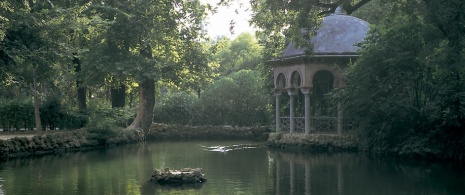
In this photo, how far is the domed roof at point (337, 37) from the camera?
32531 mm

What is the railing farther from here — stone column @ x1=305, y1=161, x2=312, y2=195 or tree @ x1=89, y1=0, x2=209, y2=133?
stone column @ x1=305, y1=161, x2=312, y2=195

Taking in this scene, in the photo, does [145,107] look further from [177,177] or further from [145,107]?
[177,177]

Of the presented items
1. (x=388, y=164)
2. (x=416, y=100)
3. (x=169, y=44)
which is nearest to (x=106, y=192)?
(x=388, y=164)

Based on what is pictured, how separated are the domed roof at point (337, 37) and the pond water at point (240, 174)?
20.0 ft

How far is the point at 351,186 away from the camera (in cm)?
1731

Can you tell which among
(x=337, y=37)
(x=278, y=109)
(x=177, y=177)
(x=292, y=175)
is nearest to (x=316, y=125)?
(x=278, y=109)

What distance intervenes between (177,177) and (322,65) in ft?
52.3

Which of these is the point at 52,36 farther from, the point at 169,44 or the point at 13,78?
the point at 169,44

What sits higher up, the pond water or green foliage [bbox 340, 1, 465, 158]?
green foliage [bbox 340, 1, 465, 158]

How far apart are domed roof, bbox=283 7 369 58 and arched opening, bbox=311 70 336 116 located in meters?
3.36

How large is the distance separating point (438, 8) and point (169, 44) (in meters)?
21.5

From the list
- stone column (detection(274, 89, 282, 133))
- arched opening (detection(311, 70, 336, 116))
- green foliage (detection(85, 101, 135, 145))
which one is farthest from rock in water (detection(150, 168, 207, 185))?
arched opening (detection(311, 70, 336, 116))

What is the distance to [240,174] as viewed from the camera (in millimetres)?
20484

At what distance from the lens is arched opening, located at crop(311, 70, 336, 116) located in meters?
36.6
